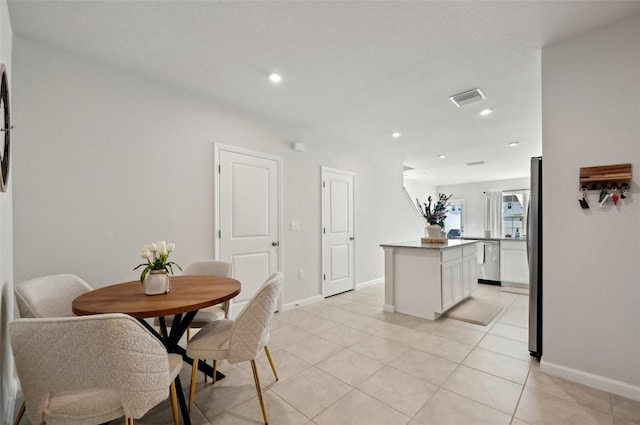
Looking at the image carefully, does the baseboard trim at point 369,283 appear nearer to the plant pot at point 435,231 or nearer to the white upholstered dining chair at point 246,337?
the plant pot at point 435,231

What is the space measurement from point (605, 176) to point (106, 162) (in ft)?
12.7

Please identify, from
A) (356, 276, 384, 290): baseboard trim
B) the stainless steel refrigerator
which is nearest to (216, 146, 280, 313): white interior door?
(356, 276, 384, 290): baseboard trim

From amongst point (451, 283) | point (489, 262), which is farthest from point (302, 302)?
point (489, 262)

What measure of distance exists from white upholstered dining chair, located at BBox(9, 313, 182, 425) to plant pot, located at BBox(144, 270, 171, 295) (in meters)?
0.62

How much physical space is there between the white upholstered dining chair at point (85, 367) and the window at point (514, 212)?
29.6 ft

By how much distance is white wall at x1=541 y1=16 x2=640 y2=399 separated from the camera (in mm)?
1886

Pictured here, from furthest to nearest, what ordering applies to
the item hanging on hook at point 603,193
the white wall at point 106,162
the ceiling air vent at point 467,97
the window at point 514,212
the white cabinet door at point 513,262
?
1. the window at point 514,212
2. the white cabinet door at point 513,262
3. the ceiling air vent at point 467,97
4. the white wall at point 106,162
5. the item hanging on hook at point 603,193

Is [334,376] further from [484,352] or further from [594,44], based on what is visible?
[594,44]

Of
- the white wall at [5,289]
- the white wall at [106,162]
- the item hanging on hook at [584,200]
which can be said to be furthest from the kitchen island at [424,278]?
the white wall at [5,289]

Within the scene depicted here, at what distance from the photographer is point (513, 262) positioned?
16.9ft

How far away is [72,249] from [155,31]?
1820mm

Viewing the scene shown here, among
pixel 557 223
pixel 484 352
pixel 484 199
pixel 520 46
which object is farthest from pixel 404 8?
pixel 484 199

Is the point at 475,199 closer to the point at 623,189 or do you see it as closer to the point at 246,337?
the point at 623,189

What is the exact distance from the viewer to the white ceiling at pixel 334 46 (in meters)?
1.83
